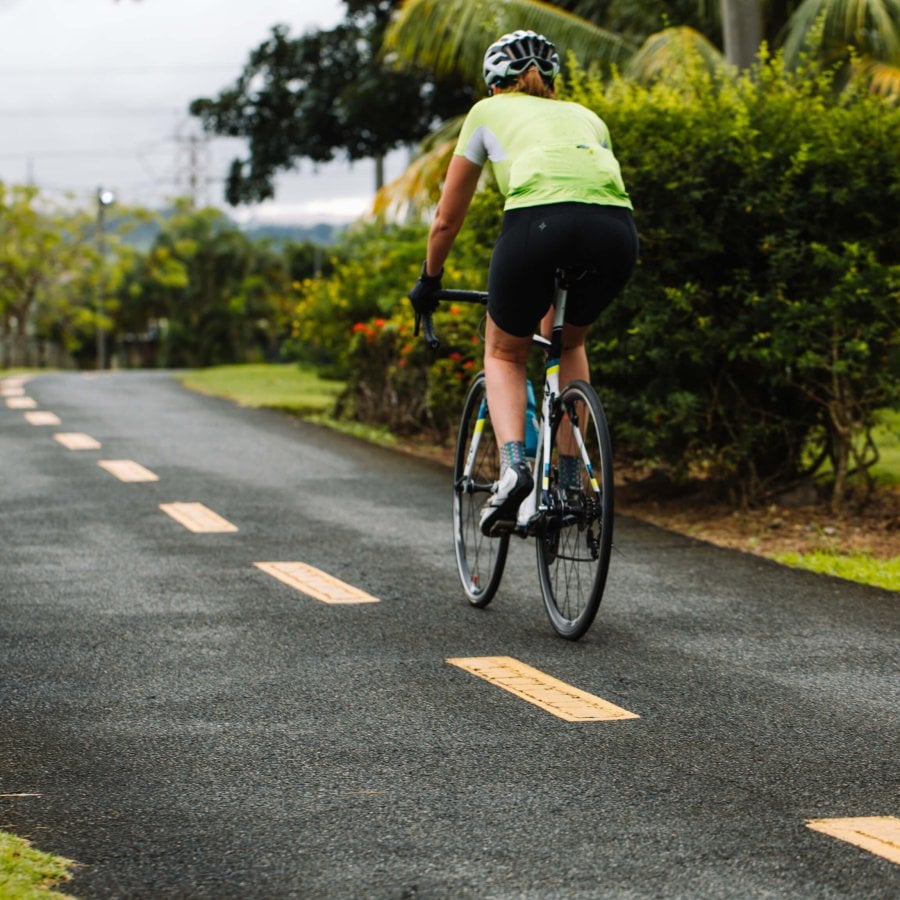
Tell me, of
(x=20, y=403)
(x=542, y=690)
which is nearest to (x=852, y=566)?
(x=542, y=690)

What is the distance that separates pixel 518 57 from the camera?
5.58 m

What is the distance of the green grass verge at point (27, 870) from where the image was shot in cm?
291

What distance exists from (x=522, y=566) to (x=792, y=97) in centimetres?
314

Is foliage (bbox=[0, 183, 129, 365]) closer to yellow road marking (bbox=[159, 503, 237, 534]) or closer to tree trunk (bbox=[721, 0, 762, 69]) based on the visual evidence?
tree trunk (bbox=[721, 0, 762, 69])

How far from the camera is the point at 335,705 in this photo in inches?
176

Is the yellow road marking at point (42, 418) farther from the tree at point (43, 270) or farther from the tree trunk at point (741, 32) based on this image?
the tree at point (43, 270)

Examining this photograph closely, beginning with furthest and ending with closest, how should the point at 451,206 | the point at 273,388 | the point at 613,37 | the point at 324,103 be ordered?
the point at 324,103, the point at 273,388, the point at 613,37, the point at 451,206

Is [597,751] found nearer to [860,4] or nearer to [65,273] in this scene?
[860,4]

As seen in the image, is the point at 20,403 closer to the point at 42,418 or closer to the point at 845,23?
the point at 42,418

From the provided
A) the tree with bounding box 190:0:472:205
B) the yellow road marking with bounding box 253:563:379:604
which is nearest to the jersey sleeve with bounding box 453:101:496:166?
the yellow road marking with bounding box 253:563:379:604

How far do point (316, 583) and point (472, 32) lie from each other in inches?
559

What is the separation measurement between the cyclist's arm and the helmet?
33cm

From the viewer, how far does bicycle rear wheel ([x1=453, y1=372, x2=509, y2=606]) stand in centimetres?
614

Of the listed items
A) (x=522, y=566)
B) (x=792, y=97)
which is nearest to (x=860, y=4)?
(x=792, y=97)
